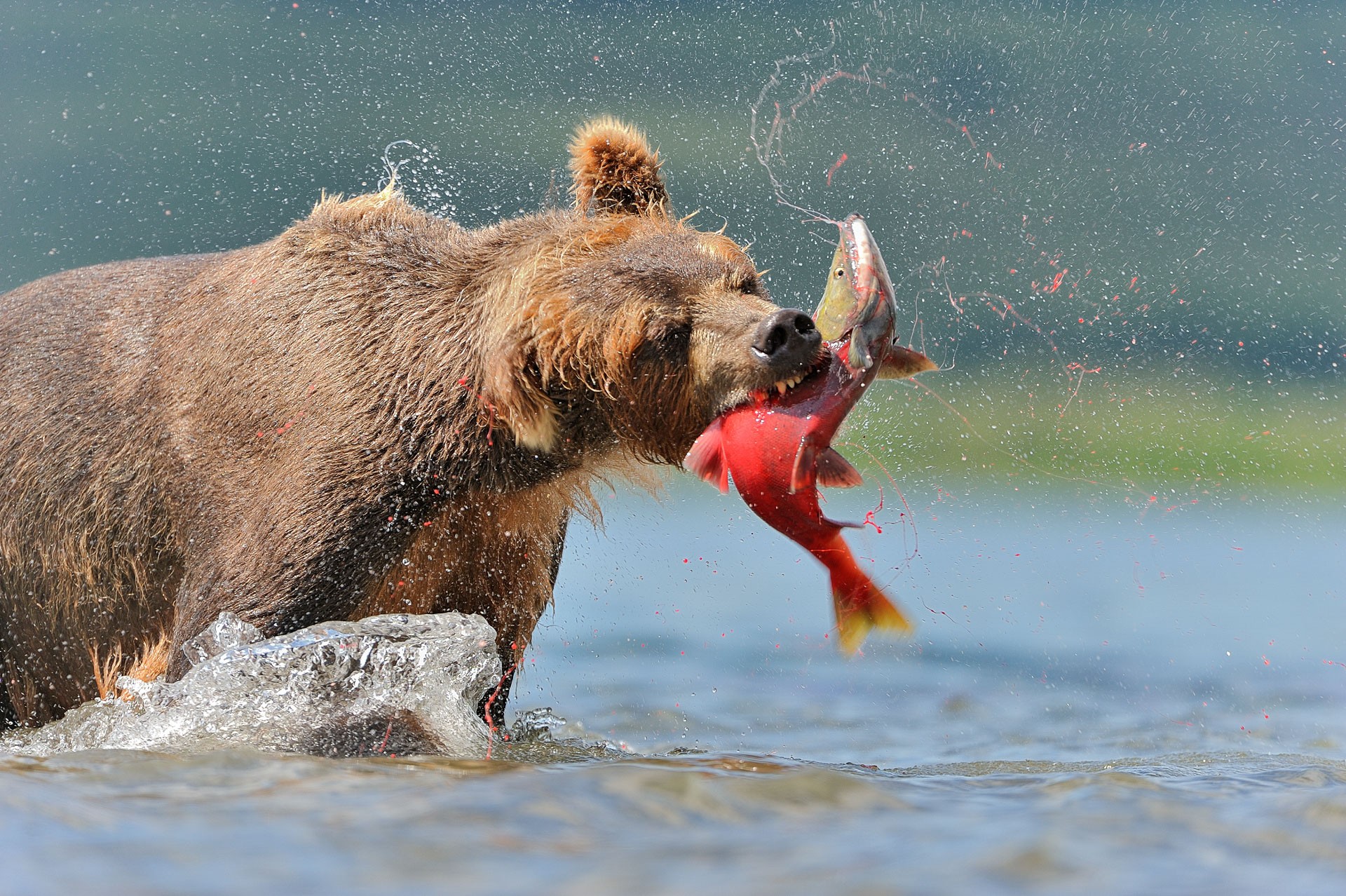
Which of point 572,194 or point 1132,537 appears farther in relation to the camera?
point 1132,537

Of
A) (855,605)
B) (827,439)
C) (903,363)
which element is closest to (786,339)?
(827,439)

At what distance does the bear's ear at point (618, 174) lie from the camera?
15.5 ft

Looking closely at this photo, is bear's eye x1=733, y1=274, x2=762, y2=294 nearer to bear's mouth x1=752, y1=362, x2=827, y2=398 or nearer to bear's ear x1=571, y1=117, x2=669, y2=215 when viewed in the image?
bear's mouth x1=752, y1=362, x2=827, y2=398

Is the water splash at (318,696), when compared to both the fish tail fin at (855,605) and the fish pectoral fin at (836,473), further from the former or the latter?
the fish pectoral fin at (836,473)

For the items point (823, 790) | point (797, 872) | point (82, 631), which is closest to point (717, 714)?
point (82, 631)

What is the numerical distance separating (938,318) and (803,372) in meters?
1.62

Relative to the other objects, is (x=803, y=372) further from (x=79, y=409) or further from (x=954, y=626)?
(x=954, y=626)

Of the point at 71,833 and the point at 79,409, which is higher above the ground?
the point at 79,409

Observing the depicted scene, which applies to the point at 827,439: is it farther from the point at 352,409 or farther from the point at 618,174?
the point at 352,409

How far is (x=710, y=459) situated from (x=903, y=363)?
70cm

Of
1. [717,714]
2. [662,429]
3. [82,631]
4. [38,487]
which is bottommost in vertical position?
[717,714]

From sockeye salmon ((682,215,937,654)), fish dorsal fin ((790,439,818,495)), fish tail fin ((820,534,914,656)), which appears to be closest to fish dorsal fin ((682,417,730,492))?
sockeye salmon ((682,215,937,654))

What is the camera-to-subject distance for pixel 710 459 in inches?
159

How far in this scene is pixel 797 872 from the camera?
2684 millimetres
